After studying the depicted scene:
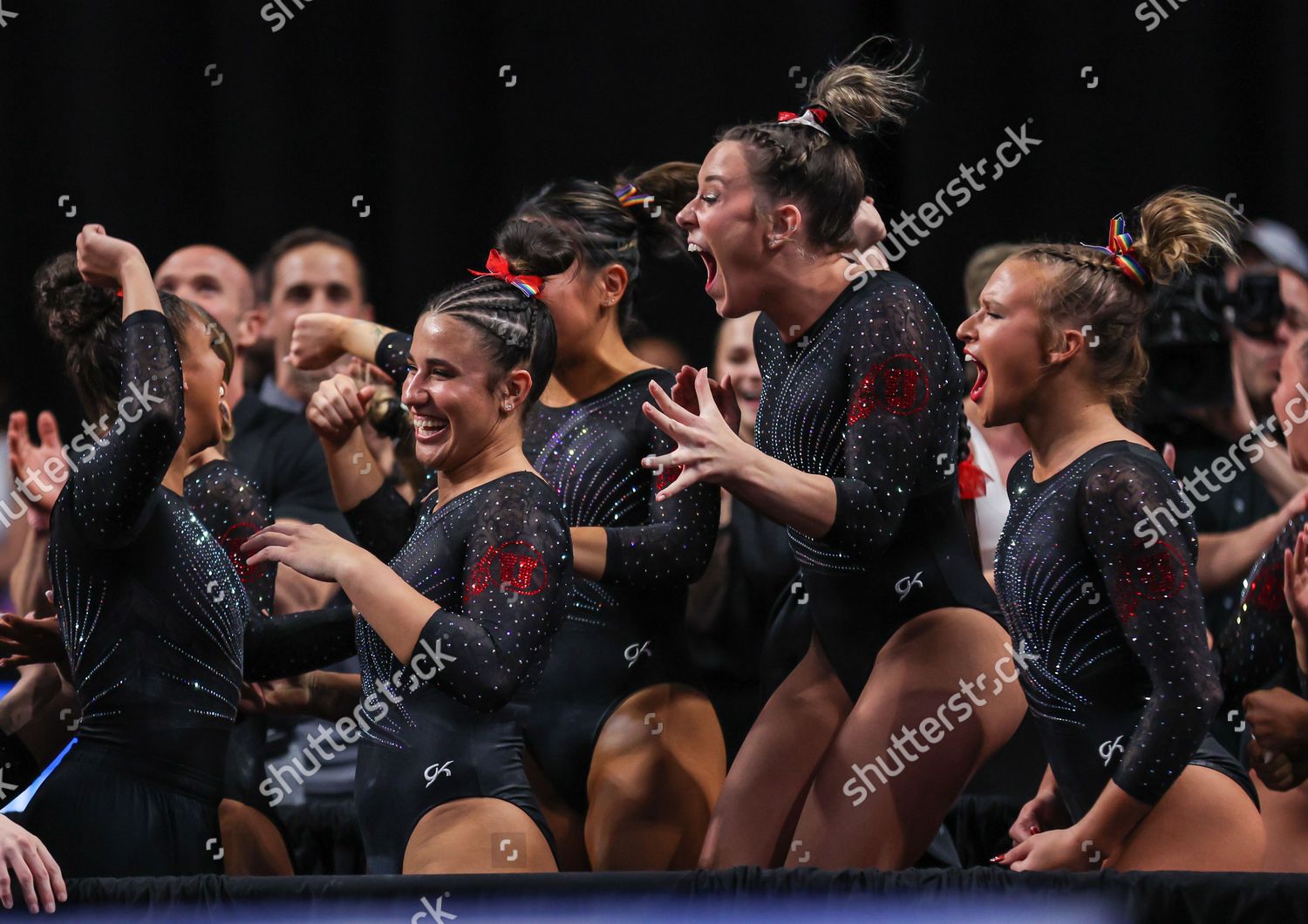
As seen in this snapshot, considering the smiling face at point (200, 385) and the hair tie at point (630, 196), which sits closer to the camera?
the smiling face at point (200, 385)

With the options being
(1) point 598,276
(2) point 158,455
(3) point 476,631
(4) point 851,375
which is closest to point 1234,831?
(4) point 851,375

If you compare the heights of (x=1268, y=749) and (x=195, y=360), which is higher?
(x=195, y=360)

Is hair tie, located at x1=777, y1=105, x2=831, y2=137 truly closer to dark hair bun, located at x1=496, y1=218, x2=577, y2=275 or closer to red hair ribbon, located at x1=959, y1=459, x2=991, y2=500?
dark hair bun, located at x1=496, y1=218, x2=577, y2=275

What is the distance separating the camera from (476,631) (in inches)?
70.4

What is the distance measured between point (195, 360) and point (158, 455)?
28cm

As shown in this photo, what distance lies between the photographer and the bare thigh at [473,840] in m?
1.82

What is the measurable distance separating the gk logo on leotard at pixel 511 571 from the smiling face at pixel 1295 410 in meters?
1.12

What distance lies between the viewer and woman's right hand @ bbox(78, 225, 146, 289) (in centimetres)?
198

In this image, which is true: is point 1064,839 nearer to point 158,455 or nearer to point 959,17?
point 158,455

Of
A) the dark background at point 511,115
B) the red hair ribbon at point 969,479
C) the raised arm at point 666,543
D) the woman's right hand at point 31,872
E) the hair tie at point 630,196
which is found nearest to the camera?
the woman's right hand at point 31,872

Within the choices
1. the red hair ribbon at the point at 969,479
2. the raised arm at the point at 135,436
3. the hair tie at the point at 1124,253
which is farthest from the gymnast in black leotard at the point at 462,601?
the red hair ribbon at the point at 969,479

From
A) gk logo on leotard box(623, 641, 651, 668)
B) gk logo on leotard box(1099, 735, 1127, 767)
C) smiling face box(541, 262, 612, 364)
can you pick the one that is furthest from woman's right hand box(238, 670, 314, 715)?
gk logo on leotard box(1099, 735, 1127, 767)

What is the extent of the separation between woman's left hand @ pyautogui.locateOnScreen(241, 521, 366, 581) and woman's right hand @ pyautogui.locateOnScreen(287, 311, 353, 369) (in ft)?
2.60

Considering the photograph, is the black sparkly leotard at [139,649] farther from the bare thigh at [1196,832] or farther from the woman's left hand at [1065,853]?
the bare thigh at [1196,832]
